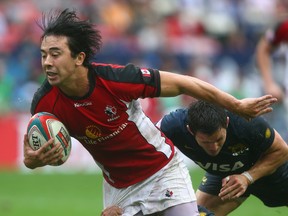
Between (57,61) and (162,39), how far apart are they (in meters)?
14.2

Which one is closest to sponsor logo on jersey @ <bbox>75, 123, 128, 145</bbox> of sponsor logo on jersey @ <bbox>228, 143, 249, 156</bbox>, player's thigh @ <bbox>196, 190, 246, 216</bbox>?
sponsor logo on jersey @ <bbox>228, 143, 249, 156</bbox>

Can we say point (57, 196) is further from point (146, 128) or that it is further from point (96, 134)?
point (96, 134)

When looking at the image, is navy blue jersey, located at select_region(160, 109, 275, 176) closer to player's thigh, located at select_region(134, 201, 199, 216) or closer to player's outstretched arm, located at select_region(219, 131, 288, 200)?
player's outstretched arm, located at select_region(219, 131, 288, 200)

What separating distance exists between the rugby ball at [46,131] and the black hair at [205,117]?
117 cm

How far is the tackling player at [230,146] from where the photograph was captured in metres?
7.92

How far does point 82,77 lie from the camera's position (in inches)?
294

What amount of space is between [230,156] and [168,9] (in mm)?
14621

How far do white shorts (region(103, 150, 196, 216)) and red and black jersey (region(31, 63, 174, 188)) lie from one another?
6 centimetres

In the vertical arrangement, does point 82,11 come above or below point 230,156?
above

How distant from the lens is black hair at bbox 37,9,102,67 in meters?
7.48

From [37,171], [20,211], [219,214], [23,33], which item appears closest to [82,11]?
[23,33]

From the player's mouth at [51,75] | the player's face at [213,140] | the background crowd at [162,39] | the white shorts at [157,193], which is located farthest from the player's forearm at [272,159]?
the background crowd at [162,39]

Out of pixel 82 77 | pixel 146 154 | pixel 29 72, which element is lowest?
pixel 146 154

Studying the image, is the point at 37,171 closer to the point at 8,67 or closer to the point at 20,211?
the point at 8,67
